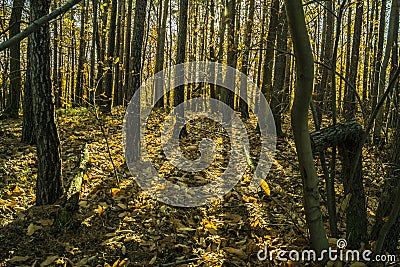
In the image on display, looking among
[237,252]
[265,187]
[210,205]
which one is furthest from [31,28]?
[265,187]

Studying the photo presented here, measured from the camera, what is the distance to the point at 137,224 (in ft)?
15.1

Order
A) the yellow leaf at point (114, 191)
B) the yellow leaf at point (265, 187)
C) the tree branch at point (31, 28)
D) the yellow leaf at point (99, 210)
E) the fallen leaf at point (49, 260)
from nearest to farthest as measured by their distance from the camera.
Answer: the tree branch at point (31, 28), the fallen leaf at point (49, 260), the yellow leaf at point (99, 210), the yellow leaf at point (114, 191), the yellow leaf at point (265, 187)

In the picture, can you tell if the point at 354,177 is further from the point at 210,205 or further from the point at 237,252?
the point at 210,205

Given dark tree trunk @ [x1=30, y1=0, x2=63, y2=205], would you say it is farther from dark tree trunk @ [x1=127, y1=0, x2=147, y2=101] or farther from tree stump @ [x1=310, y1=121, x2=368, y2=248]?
tree stump @ [x1=310, y1=121, x2=368, y2=248]

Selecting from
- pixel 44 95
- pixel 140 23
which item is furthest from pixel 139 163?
pixel 140 23

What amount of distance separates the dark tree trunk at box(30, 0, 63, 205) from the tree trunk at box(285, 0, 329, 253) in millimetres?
3646

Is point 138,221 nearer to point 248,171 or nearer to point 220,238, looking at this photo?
point 220,238

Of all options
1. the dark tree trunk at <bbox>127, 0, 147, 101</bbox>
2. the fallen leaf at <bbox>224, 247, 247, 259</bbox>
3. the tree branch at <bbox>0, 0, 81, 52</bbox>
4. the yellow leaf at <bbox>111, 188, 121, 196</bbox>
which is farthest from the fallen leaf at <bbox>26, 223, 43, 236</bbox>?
the tree branch at <bbox>0, 0, 81, 52</bbox>

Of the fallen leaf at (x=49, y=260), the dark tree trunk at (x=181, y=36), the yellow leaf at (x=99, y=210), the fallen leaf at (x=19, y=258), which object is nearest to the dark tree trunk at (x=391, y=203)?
the fallen leaf at (x=49, y=260)

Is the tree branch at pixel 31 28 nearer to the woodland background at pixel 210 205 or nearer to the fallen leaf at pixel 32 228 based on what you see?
the woodland background at pixel 210 205

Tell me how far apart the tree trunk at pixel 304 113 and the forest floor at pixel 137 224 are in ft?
1.58

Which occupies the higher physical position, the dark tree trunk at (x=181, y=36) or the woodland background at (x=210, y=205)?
the dark tree trunk at (x=181, y=36)

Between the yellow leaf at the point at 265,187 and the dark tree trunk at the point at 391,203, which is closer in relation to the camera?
the dark tree trunk at the point at 391,203

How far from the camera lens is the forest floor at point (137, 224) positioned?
12.3 ft
